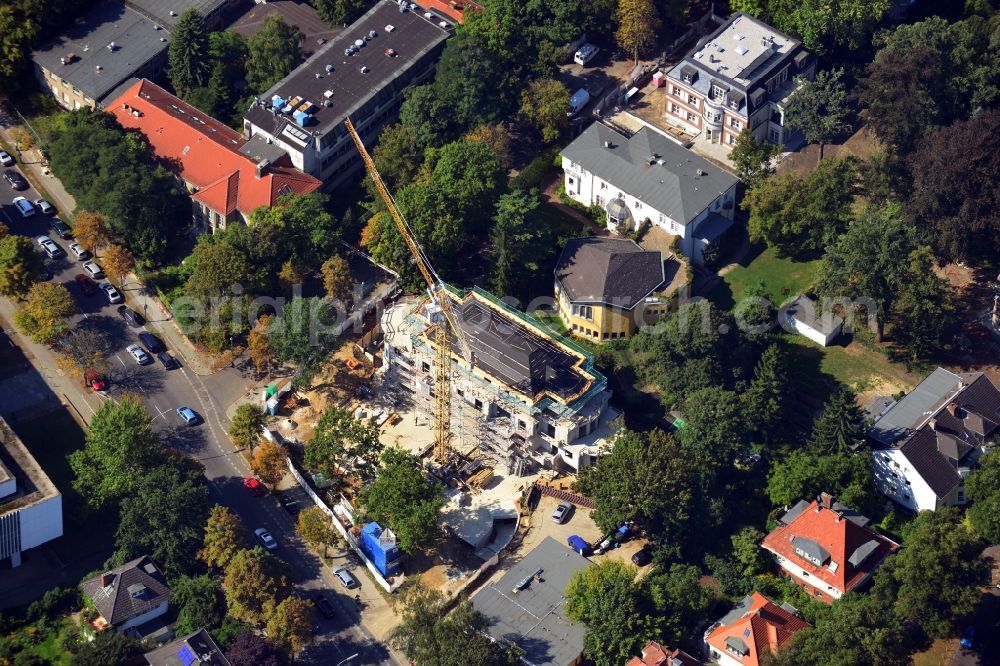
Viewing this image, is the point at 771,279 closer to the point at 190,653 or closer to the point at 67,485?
the point at 190,653

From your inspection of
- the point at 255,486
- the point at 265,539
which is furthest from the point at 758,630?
the point at 255,486

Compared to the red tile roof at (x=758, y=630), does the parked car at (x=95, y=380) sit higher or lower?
higher

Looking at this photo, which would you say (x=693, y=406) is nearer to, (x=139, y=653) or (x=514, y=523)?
(x=514, y=523)

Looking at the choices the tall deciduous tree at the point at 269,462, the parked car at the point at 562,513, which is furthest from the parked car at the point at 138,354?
the parked car at the point at 562,513

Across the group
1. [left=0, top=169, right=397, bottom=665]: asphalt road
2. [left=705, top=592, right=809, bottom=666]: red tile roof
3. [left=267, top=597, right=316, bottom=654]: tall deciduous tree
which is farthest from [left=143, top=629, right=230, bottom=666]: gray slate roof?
[left=705, top=592, right=809, bottom=666]: red tile roof

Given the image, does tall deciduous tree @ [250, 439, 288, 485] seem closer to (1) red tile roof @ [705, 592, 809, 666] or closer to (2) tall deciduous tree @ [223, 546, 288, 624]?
(2) tall deciduous tree @ [223, 546, 288, 624]

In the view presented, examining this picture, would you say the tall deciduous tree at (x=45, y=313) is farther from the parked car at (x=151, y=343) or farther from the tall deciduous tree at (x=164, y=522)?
the tall deciduous tree at (x=164, y=522)
